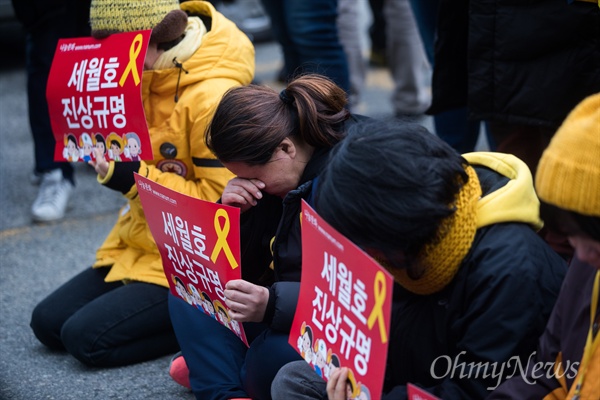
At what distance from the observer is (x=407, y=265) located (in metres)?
1.79

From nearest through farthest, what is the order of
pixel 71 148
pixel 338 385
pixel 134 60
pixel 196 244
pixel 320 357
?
pixel 338 385 → pixel 320 357 → pixel 196 244 → pixel 134 60 → pixel 71 148

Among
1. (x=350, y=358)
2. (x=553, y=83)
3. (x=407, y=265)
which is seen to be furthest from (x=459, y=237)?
(x=553, y=83)

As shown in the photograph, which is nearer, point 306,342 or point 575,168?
point 575,168

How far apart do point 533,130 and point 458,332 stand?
4.76 feet

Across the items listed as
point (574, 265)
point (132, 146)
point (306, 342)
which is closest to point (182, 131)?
point (132, 146)

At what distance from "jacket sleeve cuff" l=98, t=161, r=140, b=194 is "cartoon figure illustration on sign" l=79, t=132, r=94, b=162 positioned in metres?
0.15

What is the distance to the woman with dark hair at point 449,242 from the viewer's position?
1.72m

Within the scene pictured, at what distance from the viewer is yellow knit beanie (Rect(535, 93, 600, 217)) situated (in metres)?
1.50

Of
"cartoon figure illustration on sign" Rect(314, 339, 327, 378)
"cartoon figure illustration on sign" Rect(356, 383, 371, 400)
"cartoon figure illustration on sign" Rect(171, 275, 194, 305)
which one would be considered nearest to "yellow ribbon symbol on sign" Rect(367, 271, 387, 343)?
"cartoon figure illustration on sign" Rect(356, 383, 371, 400)

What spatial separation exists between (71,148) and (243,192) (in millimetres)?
885

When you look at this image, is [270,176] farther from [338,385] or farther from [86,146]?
[86,146]

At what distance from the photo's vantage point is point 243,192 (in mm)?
2441

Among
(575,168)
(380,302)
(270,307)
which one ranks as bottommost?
(270,307)

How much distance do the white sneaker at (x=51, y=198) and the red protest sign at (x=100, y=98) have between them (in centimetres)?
135
